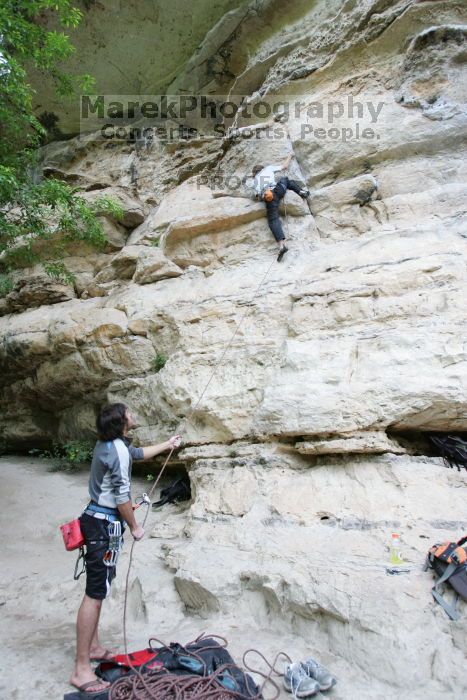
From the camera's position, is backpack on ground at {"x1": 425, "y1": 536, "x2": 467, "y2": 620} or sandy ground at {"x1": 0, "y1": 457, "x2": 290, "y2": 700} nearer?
backpack on ground at {"x1": 425, "y1": 536, "x2": 467, "y2": 620}

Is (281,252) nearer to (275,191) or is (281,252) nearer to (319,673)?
(275,191)

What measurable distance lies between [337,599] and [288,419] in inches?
73.3

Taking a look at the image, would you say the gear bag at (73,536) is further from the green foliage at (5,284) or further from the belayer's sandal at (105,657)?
the green foliage at (5,284)

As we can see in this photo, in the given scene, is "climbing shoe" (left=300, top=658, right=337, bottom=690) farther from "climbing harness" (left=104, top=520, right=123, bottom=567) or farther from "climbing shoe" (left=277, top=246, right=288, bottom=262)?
"climbing shoe" (left=277, top=246, right=288, bottom=262)

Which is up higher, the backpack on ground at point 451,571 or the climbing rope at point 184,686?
the backpack on ground at point 451,571

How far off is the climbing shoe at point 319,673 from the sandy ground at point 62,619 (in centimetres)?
6

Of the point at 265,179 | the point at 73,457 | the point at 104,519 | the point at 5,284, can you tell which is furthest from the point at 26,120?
the point at 104,519

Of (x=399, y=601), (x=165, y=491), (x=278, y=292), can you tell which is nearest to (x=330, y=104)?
(x=278, y=292)

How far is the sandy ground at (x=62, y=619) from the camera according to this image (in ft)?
8.91

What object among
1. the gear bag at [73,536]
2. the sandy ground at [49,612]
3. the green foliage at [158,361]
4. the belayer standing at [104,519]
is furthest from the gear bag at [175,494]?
the gear bag at [73,536]

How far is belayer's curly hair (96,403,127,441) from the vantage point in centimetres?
304

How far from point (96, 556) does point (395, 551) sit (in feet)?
7.55

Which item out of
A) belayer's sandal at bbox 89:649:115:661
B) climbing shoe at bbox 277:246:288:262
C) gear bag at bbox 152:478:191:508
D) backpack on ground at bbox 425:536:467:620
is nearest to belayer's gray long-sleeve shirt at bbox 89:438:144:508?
belayer's sandal at bbox 89:649:115:661

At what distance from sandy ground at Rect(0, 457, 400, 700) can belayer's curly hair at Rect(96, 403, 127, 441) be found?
5.19 ft
